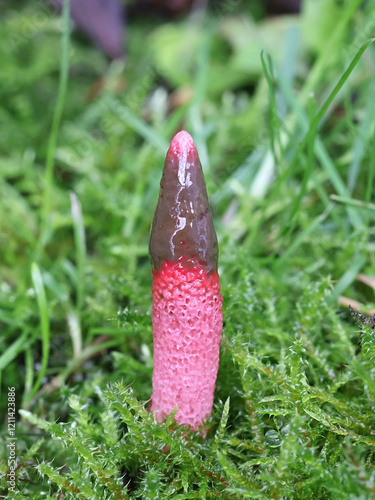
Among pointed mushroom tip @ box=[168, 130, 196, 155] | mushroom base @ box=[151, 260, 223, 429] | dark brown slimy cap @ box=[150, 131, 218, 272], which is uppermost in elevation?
pointed mushroom tip @ box=[168, 130, 196, 155]

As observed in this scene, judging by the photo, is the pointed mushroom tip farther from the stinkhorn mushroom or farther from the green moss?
the green moss

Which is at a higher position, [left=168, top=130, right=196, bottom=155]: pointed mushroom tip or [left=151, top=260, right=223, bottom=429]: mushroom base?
[left=168, top=130, right=196, bottom=155]: pointed mushroom tip

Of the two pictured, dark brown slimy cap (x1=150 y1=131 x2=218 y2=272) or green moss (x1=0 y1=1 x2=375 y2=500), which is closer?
dark brown slimy cap (x1=150 y1=131 x2=218 y2=272)

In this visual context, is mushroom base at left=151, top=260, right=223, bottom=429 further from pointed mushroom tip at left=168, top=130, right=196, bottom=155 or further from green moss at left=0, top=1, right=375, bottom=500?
pointed mushroom tip at left=168, top=130, right=196, bottom=155

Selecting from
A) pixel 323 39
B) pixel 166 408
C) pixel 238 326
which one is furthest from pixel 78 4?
pixel 166 408

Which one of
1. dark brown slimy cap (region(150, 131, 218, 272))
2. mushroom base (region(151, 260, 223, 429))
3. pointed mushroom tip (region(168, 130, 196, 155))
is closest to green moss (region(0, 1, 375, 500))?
mushroom base (region(151, 260, 223, 429))

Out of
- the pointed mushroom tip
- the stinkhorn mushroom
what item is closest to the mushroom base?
the stinkhorn mushroom

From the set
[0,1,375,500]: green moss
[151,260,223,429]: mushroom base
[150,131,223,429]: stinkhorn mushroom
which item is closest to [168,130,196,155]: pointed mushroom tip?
[150,131,223,429]: stinkhorn mushroom

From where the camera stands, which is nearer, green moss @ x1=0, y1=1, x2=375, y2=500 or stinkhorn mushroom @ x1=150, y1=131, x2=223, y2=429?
stinkhorn mushroom @ x1=150, y1=131, x2=223, y2=429

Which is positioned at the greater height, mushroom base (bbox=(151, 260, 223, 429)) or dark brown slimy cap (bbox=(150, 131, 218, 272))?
dark brown slimy cap (bbox=(150, 131, 218, 272))
